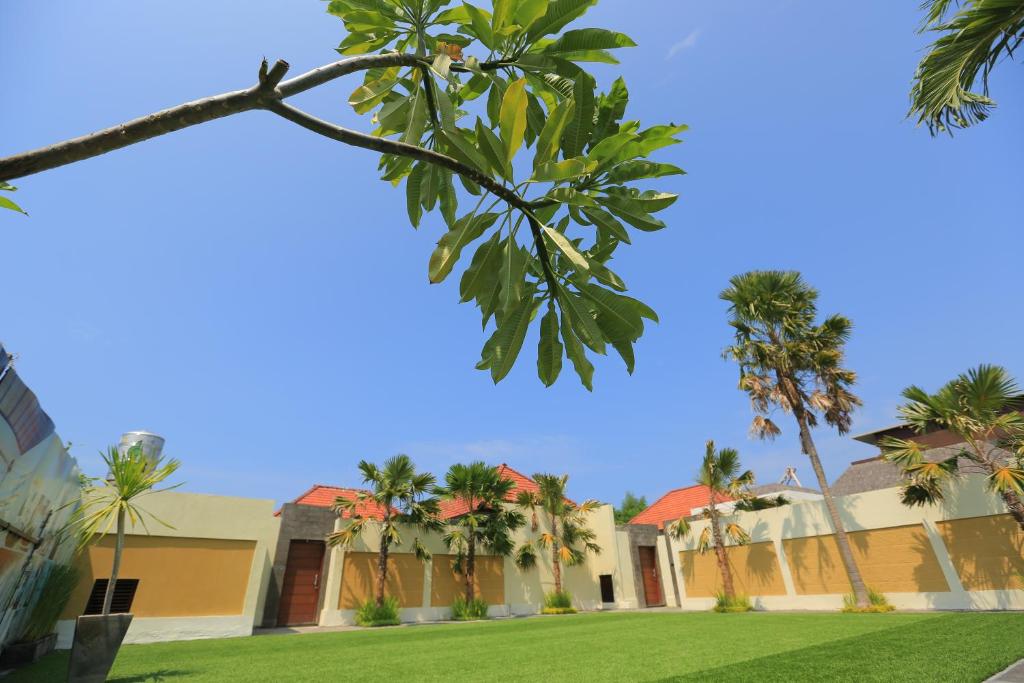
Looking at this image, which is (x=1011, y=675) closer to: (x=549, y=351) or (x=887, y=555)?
(x=549, y=351)

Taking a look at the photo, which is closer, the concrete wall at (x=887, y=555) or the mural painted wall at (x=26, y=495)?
the mural painted wall at (x=26, y=495)

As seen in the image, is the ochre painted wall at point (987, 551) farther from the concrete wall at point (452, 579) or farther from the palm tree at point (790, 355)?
the concrete wall at point (452, 579)

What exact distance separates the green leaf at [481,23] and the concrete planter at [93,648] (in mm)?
5750

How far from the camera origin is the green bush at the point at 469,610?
15.1 m

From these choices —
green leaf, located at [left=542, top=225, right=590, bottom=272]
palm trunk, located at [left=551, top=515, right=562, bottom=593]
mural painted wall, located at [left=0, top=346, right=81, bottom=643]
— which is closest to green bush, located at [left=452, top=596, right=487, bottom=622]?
palm trunk, located at [left=551, top=515, right=562, bottom=593]

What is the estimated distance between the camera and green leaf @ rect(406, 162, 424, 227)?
1682mm

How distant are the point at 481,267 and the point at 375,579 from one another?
52.4 feet

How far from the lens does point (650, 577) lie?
20.0 meters

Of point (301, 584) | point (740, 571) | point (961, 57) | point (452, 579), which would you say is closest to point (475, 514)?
point (452, 579)

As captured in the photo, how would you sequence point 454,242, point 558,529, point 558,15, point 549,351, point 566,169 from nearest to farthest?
point 566,169
point 454,242
point 558,15
point 549,351
point 558,529

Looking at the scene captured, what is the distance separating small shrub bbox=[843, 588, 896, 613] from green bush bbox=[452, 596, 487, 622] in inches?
423

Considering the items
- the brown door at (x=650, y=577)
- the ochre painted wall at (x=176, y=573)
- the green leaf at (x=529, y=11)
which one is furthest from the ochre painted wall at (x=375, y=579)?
the green leaf at (x=529, y=11)

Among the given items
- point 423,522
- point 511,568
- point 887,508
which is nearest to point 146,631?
point 423,522

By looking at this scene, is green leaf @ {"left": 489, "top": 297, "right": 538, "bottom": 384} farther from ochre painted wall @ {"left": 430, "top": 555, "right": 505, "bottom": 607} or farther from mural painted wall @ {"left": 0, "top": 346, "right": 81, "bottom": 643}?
ochre painted wall @ {"left": 430, "top": 555, "right": 505, "bottom": 607}
